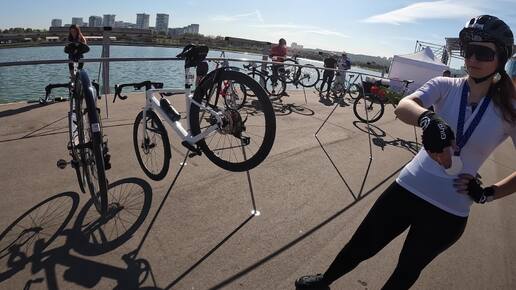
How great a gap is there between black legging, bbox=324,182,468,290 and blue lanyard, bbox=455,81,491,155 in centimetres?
45

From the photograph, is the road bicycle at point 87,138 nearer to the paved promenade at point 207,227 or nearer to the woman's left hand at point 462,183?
the paved promenade at point 207,227

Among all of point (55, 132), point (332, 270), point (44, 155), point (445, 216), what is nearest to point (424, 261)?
point (445, 216)

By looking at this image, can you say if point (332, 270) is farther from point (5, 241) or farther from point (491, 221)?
point (491, 221)

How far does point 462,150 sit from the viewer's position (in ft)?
7.38

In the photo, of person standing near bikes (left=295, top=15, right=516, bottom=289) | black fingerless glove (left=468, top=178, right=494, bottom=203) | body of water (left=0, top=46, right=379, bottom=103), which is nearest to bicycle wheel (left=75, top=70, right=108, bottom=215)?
person standing near bikes (left=295, top=15, right=516, bottom=289)

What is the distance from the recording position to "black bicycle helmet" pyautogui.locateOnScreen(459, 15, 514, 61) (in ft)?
7.07

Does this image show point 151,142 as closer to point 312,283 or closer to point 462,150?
point 312,283

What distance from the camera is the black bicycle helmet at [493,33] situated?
2.15 metres

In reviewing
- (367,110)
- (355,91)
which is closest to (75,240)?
(367,110)

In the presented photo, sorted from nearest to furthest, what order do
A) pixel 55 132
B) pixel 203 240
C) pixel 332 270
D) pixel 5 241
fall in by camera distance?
pixel 332 270
pixel 5 241
pixel 203 240
pixel 55 132

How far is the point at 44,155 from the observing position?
4910mm

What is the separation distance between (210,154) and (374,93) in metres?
9.34

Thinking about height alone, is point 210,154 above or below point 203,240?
above

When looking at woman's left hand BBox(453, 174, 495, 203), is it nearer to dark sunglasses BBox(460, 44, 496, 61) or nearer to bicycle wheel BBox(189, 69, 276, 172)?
dark sunglasses BBox(460, 44, 496, 61)
